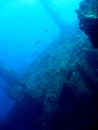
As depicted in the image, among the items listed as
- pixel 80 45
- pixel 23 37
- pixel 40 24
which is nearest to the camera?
pixel 80 45

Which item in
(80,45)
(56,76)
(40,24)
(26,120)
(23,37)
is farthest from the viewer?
(23,37)

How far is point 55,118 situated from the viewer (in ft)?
26.6

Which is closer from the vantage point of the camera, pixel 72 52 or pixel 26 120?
pixel 72 52

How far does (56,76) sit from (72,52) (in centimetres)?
166

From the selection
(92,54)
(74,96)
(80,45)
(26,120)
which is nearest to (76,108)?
(74,96)

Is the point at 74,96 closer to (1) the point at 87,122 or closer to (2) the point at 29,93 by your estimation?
(1) the point at 87,122

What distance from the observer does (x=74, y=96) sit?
→ 7.83 meters

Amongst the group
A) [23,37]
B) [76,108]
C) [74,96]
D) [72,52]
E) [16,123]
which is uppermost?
[72,52]

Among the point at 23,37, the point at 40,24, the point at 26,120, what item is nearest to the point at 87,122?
the point at 26,120

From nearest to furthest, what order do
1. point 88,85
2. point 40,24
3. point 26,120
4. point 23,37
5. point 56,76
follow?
point 88,85, point 56,76, point 26,120, point 40,24, point 23,37

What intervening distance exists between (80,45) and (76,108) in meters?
2.83

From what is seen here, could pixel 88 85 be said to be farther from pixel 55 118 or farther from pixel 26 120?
pixel 26 120

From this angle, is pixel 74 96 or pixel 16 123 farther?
pixel 16 123

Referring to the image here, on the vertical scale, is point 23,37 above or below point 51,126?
below
